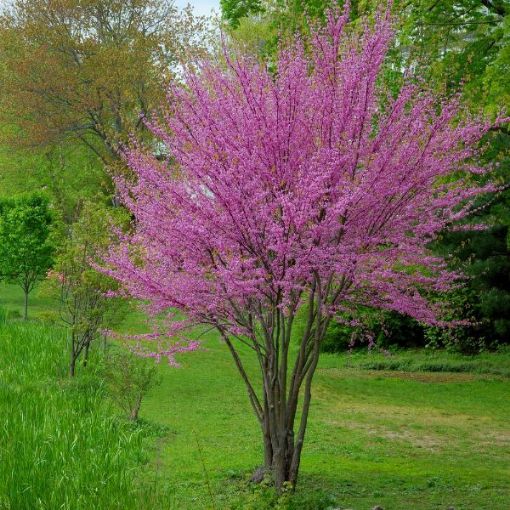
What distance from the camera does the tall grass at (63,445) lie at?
7.60 metres

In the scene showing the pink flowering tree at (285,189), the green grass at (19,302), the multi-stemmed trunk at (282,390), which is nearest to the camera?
the pink flowering tree at (285,189)

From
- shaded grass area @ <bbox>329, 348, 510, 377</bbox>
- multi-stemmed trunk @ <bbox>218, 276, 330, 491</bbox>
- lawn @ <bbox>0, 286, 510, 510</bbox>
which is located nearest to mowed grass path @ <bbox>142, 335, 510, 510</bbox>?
lawn @ <bbox>0, 286, 510, 510</bbox>

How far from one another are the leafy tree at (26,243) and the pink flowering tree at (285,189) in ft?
54.9

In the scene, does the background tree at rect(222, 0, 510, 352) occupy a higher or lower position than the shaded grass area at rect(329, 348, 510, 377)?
higher

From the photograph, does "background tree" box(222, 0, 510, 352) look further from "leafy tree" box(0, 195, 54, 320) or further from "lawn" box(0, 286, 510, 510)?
"leafy tree" box(0, 195, 54, 320)

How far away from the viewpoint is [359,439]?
1254 cm

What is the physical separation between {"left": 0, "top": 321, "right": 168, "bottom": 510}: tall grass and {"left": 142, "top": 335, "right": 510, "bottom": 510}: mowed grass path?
1.95 ft

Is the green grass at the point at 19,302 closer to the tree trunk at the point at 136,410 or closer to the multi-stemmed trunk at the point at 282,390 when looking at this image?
the tree trunk at the point at 136,410

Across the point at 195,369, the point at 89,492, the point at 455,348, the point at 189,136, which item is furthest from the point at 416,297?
the point at 455,348

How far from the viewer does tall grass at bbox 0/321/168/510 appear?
7598mm

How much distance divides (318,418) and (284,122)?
25.3 feet

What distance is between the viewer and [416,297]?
334 inches

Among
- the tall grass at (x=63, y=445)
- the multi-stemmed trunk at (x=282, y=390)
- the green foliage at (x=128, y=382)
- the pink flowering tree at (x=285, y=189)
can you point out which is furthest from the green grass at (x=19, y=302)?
the pink flowering tree at (x=285, y=189)

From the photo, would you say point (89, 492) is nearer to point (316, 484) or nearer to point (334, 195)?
point (316, 484)
